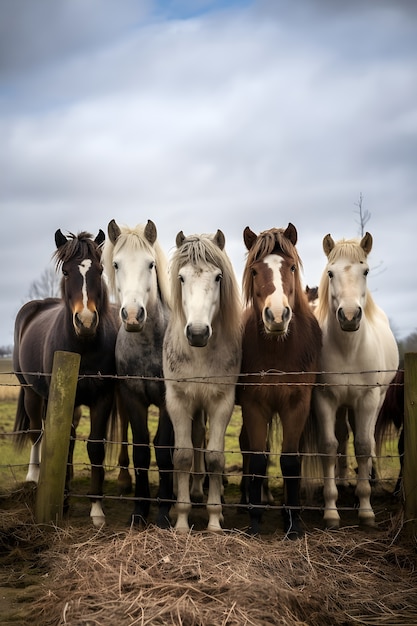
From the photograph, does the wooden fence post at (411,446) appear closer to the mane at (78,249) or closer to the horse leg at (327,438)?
the horse leg at (327,438)

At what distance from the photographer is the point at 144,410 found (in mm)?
5223

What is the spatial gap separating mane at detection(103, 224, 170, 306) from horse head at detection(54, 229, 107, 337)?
0.38 ft

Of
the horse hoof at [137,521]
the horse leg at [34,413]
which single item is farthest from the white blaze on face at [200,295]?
the horse leg at [34,413]

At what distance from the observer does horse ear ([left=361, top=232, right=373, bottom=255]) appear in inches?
197

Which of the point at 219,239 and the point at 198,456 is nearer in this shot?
the point at 219,239

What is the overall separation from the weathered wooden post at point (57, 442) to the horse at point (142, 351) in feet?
1.62

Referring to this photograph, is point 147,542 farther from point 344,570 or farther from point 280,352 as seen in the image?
point 280,352

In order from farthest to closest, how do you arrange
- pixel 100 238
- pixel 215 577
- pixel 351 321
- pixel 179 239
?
pixel 100 238, pixel 179 239, pixel 351 321, pixel 215 577

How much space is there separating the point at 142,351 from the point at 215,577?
2114mm

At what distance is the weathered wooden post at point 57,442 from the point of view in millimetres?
4441

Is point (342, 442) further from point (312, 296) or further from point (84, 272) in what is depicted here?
point (84, 272)

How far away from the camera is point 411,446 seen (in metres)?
4.15

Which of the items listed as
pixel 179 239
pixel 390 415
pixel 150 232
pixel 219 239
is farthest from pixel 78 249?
pixel 390 415

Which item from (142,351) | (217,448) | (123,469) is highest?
(142,351)
